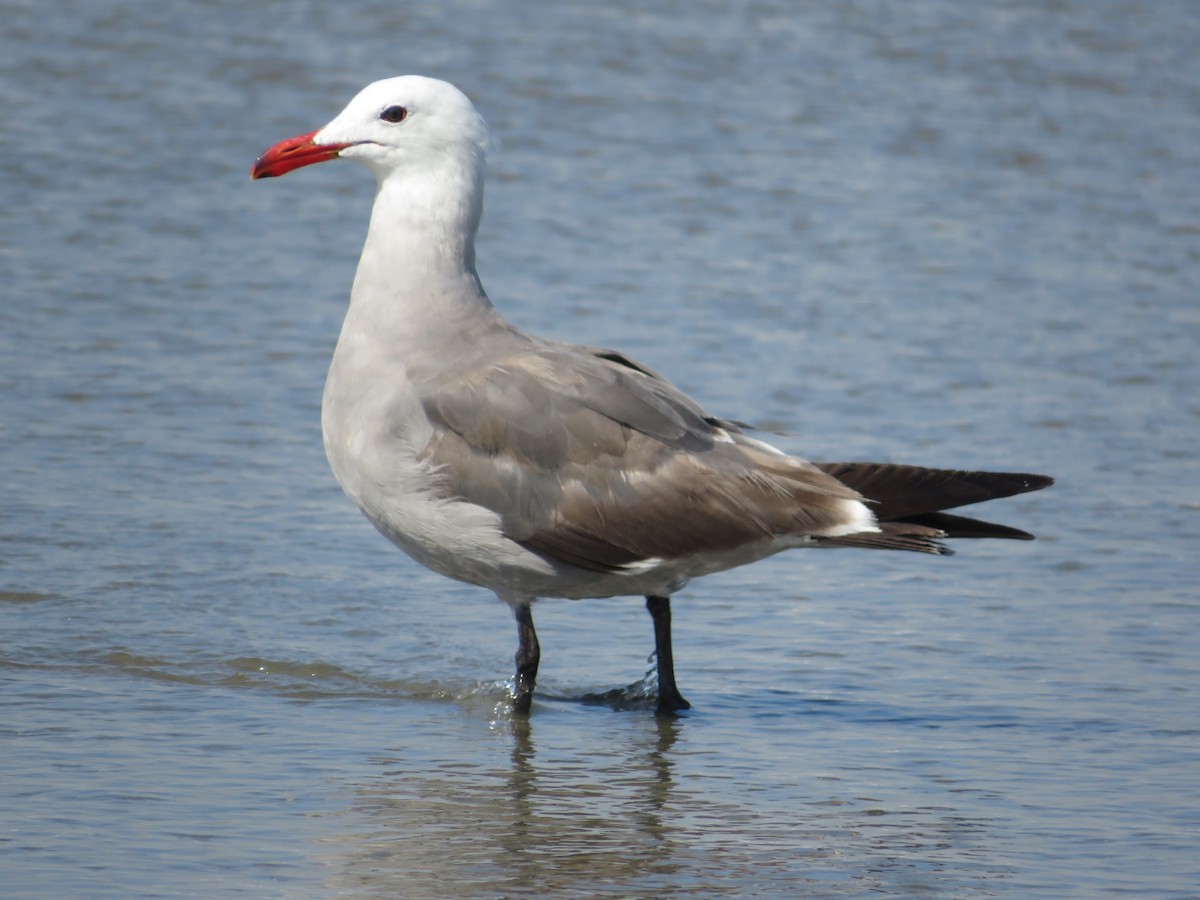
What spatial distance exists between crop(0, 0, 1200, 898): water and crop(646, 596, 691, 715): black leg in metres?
0.11

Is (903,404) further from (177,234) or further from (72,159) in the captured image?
(72,159)

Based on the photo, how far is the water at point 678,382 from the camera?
4742 mm

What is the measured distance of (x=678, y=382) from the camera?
9.23 m

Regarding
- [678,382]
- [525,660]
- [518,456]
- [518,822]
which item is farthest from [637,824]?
[678,382]

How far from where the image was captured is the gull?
210 inches

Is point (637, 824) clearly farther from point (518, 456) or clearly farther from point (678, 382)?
point (678, 382)

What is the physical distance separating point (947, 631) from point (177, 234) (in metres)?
6.29

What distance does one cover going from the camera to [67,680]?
572 cm

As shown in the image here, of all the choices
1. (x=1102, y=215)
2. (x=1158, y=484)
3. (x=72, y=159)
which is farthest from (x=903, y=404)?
(x=72, y=159)

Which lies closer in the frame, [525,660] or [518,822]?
[518,822]

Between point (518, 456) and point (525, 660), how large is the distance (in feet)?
2.09

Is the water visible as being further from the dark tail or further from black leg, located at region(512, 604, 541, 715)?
the dark tail

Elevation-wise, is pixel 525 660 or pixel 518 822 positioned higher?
pixel 525 660

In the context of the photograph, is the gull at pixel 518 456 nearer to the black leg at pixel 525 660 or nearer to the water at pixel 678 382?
the black leg at pixel 525 660
